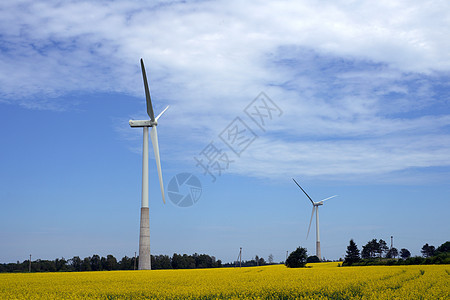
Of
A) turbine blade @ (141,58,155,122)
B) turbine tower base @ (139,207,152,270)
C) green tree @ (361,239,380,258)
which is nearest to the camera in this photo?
turbine blade @ (141,58,155,122)

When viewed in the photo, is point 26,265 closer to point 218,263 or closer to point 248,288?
point 218,263

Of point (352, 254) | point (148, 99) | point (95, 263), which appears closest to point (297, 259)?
point (352, 254)

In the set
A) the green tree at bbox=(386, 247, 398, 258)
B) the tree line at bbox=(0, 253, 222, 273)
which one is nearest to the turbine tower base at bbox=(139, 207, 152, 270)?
the tree line at bbox=(0, 253, 222, 273)

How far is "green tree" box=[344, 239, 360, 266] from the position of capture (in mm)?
108950

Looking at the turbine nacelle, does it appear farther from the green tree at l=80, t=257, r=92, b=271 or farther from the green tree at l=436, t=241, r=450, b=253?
the green tree at l=436, t=241, r=450, b=253

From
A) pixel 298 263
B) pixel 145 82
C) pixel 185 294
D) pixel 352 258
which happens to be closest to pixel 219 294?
pixel 185 294

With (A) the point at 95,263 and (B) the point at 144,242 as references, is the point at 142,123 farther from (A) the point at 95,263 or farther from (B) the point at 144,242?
(A) the point at 95,263

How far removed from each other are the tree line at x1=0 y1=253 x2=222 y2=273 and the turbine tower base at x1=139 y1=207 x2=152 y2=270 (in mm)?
51268

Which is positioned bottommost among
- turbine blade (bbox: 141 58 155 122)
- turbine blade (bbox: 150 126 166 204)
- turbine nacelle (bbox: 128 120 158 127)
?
turbine blade (bbox: 150 126 166 204)

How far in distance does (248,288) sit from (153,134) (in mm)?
50411

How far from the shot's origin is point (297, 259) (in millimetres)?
93375

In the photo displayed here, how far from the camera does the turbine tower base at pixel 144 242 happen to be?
78.6 metres

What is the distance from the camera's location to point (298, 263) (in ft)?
306

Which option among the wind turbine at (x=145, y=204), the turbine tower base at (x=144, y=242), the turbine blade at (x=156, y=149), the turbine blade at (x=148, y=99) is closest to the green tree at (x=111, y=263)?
the wind turbine at (x=145, y=204)
